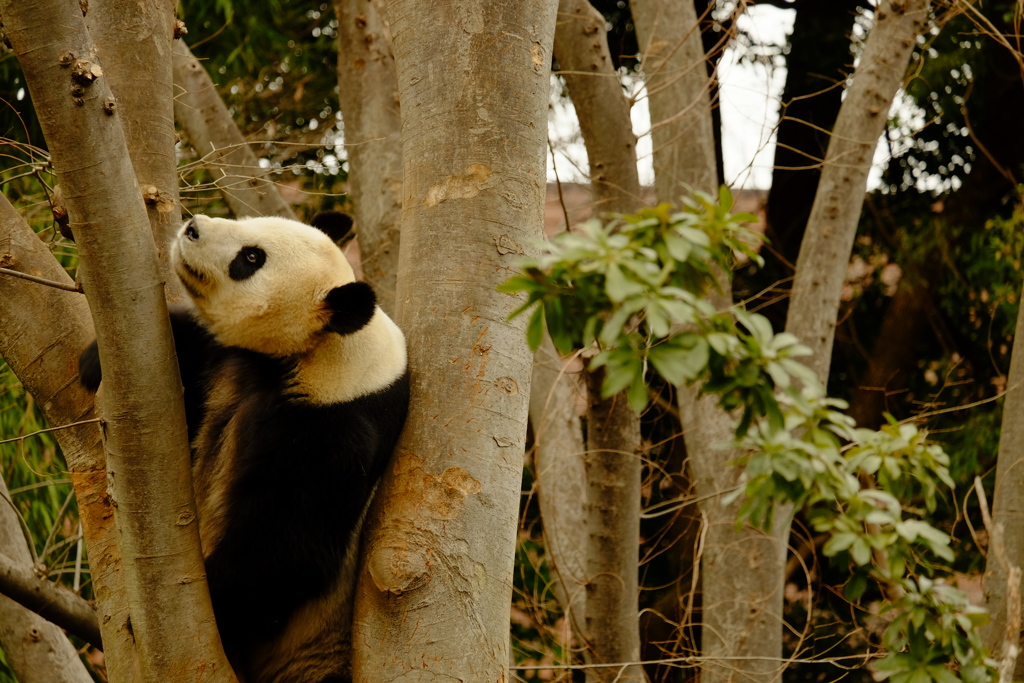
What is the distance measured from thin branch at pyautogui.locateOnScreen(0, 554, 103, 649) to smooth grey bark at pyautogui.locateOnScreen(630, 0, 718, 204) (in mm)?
3182

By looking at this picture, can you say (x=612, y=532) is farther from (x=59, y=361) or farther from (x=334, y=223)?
(x=59, y=361)

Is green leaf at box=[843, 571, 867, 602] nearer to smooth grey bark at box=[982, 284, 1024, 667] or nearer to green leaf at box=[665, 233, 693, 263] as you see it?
green leaf at box=[665, 233, 693, 263]

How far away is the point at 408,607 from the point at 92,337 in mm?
938

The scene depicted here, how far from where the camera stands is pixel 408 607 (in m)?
1.77

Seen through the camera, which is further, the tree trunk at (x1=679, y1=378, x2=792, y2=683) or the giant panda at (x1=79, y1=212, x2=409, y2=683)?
the tree trunk at (x1=679, y1=378, x2=792, y2=683)

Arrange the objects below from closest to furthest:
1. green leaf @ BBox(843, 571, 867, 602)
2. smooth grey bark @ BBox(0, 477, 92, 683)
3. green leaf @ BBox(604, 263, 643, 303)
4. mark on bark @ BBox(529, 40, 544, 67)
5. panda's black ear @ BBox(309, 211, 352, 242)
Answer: green leaf @ BBox(604, 263, 643, 303)
green leaf @ BBox(843, 571, 867, 602)
mark on bark @ BBox(529, 40, 544, 67)
panda's black ear @ BBox(309, 211, 352, 242)
smooth grey bark @ BBox(0, 477, 92, 683)

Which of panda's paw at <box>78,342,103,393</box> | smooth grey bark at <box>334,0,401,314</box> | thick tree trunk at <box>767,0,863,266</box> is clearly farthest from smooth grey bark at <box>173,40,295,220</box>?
thick tree trunk at <box>767,0,863,266</box>

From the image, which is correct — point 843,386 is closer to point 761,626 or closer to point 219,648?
point 761,626

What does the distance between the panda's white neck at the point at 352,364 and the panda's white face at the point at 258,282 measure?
5 cm

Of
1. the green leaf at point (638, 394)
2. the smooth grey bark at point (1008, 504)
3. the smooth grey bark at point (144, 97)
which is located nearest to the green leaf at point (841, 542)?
the green leaf at point (638, 394)

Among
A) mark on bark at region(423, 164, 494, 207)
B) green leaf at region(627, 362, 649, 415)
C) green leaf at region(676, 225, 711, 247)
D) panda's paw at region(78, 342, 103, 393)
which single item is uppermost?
mark on bark at region(423, 164, 494, 207)

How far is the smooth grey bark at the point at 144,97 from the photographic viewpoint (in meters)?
2.37

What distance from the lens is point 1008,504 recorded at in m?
3.28

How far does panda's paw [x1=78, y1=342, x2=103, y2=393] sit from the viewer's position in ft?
6.64
